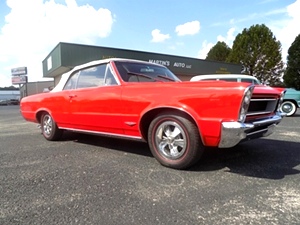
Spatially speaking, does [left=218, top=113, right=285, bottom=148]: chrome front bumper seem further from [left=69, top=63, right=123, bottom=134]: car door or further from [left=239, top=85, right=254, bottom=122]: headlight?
[left=69, top=63, right=123, bottom=134]: car door

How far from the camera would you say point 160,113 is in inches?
131

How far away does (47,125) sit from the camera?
537 centimetres

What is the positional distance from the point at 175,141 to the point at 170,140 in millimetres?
76

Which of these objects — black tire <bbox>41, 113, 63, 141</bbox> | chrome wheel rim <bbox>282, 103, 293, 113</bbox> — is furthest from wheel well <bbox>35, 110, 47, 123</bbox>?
chrome wheel rim <bbox>282, 103, 293, 113</bbox>

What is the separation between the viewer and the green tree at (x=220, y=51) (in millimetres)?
43219

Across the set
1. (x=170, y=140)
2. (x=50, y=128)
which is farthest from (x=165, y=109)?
(x=50, y=128)

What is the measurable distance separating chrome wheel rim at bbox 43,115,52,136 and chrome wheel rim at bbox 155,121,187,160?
3019 millimetres

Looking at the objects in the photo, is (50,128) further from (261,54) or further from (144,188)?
(261,54)

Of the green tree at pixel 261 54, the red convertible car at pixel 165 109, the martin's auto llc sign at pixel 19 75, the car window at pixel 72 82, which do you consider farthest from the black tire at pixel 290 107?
the martin's auto llc sign at pixel 19 75

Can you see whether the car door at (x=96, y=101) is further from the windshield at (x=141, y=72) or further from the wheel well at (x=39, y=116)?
the wheel well at (x=39, y=116)

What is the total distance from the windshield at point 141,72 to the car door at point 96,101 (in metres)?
0.21

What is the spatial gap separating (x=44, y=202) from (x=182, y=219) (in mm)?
1379

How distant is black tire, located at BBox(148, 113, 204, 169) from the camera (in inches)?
119

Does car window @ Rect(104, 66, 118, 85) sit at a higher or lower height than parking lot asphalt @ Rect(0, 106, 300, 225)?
higher
